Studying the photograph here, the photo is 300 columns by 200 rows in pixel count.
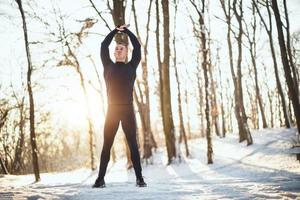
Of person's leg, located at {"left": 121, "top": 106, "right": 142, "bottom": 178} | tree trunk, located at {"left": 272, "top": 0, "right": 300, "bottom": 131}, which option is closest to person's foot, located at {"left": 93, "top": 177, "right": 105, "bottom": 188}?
person's leg, located at {"left": 121, "top": 106, "right": 142, "bottom": 178}

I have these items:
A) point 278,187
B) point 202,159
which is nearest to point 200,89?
point 202,159

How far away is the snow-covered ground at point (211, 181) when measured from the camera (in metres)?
3.20

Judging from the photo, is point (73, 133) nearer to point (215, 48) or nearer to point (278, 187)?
point (215, 48)

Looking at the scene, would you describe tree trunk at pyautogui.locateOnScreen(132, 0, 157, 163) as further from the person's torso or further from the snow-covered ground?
the person's torso

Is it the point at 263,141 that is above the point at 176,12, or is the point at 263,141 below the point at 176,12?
below

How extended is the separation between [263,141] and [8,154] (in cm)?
2815

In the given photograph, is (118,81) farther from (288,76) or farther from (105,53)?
(288,76)

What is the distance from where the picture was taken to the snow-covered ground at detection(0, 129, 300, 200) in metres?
3.20

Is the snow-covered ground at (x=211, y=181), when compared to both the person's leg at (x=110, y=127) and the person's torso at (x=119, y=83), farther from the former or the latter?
the person's torso at (x=119, y=83)

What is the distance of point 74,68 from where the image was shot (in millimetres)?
23406

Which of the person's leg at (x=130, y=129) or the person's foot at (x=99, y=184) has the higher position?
the person's leg at (x=130, y=129)

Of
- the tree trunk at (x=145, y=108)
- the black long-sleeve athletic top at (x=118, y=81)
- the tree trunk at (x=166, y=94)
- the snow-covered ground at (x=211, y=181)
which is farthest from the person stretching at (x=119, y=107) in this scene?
the tree trunk at (x=145, y=108)

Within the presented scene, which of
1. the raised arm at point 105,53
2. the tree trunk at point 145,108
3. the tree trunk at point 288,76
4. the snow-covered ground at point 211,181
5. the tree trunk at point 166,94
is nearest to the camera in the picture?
the snow-covered ground at point 211,181

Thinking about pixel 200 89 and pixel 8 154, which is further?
pixel 8 154
